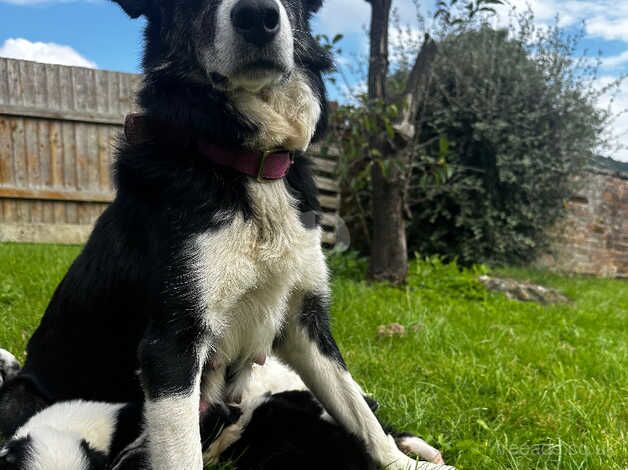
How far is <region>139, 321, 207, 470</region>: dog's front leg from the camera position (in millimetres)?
1537

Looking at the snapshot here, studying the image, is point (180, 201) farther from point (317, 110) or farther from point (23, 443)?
point (23, 443)

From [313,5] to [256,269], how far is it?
1.10m

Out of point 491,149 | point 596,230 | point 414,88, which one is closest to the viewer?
point 414,88

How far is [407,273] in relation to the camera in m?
6.04

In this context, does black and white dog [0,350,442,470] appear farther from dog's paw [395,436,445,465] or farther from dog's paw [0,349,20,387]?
dog's paw [0,349,20,387]

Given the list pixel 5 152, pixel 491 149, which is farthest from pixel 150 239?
pixel 5 152

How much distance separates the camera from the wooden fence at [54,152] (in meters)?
8.27

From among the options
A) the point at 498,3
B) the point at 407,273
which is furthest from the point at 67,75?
the point at 498,3

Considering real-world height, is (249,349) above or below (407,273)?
above

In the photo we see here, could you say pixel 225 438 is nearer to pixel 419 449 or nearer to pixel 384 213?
pixel 419 449

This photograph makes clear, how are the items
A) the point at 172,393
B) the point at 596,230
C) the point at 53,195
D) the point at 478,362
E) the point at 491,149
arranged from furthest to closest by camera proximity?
the point at 596,230 → the point at 53,195 → the point at 491,149 → the point at 478,362 → the point at 172,393

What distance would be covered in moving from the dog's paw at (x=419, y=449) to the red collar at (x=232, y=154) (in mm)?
1163

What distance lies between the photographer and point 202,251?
1.61m

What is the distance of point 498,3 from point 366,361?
2.62m
